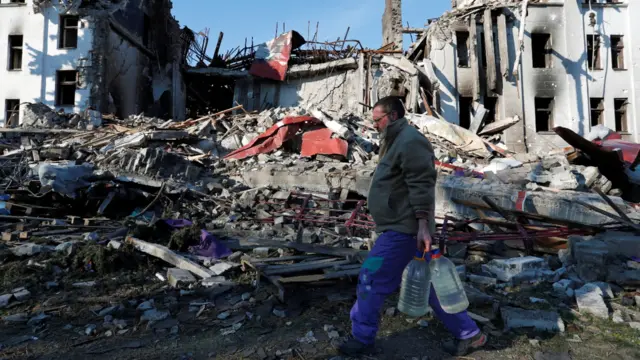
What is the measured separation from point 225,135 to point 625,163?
37.9 feet

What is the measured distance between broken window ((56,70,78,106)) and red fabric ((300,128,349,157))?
12.5 meters

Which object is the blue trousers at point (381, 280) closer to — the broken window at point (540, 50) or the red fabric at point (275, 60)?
the red fabric at point (275, 60)

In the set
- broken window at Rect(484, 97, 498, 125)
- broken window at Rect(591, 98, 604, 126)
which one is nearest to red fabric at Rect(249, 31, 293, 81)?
broken window at Rect(484, 97, 498, 125)

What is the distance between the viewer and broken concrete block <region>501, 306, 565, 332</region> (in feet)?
9.45

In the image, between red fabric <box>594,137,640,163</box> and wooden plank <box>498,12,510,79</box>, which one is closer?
red fabric <box>594,137,640,163</box>

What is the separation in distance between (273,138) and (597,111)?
49.9 feet

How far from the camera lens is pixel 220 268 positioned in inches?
166

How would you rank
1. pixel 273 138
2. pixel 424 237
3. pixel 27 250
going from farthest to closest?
pixel 273 138
pixel 27 250
pixel 424 237

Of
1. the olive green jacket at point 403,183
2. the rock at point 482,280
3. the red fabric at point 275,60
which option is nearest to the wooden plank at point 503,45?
the red fabric at point 275,60

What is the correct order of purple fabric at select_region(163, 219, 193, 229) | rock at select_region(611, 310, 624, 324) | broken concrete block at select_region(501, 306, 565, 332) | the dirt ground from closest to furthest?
the dirt ground → broken concrete block at select_region(501, 306, 565, 332) → rock at select_region(611, 310, 624, 324) → purple fabric at select_region(163, 219, 193, 229)

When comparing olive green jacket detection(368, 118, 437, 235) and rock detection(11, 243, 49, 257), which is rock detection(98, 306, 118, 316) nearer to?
rock detection(11, 243, 49, 257)

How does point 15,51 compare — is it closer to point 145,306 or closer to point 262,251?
point 262,251

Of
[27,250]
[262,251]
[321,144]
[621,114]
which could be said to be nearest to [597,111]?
[621,114]

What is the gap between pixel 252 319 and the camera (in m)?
3.16
